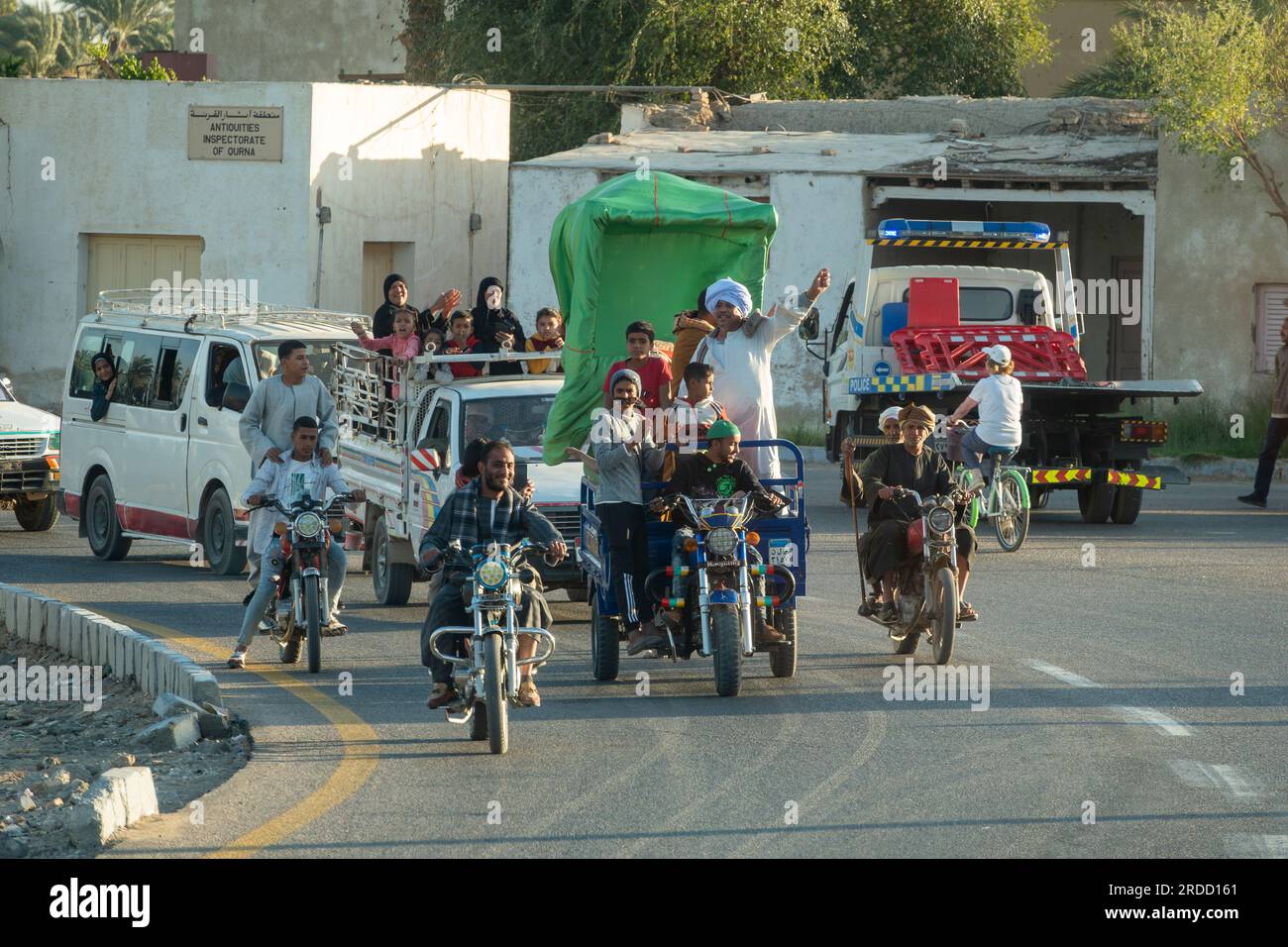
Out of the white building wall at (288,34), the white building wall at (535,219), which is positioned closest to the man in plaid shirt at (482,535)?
the white building wall at (535,219)

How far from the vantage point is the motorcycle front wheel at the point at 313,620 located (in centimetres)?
1170

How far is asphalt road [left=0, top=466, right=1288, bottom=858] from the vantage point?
25.2ft

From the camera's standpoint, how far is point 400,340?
1616 centimetres

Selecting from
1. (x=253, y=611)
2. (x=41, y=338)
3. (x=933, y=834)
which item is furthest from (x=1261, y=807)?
(x=41, y=338)

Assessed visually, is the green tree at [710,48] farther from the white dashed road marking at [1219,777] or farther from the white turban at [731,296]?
the white dashed road marking at [1219,777]

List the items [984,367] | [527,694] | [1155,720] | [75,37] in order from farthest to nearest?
[75,37] → [984,367] → [1155,720] → [527,694]

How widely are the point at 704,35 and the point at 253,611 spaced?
27.4 metres

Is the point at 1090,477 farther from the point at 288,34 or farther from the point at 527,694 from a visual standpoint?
the point at 288,34

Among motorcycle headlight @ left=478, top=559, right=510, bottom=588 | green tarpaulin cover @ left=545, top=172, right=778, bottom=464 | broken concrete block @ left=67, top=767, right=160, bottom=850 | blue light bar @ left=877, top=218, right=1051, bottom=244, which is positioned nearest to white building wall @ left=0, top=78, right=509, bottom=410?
blue light bar @ left=877, top=218, right=1051, bottom=244

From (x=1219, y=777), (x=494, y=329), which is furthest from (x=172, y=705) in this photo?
(x=494, y=329)

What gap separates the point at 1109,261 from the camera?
3562 cm

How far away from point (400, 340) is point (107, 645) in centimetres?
466

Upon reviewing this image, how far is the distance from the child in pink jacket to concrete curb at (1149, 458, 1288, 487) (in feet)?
42.5

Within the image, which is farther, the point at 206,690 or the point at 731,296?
the point at 731,296
